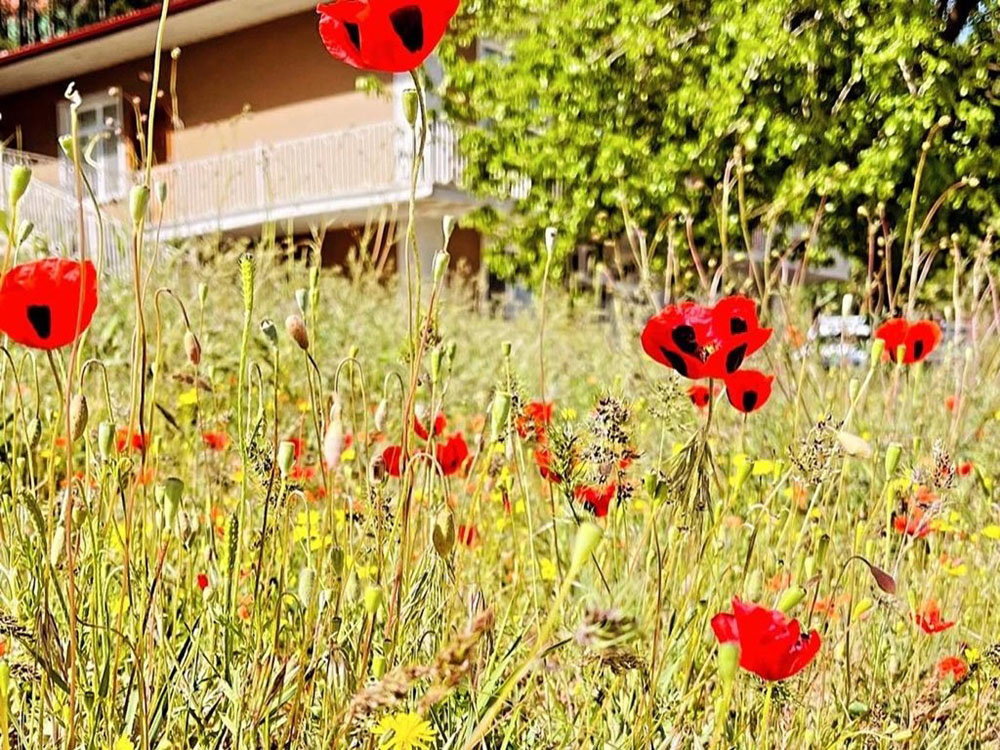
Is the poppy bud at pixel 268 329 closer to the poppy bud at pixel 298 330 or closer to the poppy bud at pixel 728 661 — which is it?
the poppy bud at pixel 298 330

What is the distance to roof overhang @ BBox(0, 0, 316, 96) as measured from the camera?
13.4 m

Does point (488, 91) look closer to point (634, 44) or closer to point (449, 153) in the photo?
point (634, 44)

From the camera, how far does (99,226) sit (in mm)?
1045

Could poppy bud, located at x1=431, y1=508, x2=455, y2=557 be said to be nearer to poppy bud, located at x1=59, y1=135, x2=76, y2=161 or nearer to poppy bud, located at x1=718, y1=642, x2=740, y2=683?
poppy bud, located at x1=718, y1=642, x2=740, y2=683

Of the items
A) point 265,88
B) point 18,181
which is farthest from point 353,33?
point 265,88

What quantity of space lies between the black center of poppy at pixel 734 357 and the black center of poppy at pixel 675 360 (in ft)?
0.17

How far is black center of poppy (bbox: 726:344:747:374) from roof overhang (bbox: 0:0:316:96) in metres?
13.2

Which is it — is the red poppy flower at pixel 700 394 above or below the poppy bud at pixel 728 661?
below

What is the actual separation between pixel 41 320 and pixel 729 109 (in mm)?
7408

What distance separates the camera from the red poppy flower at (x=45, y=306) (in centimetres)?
109

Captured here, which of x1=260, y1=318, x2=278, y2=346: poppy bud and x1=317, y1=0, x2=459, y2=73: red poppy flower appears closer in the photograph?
x1=317, y1=0, x2=459, y2=73: red poppy flower

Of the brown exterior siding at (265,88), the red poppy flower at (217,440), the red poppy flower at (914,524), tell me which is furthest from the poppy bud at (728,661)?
the brown exterior siding at (265,88)

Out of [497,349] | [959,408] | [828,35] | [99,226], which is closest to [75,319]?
[99,226]

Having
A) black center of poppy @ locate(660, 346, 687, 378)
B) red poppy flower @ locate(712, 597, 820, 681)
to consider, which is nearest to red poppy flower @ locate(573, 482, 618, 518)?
black center of poppy @ locate(660, 346, 687, 378)
